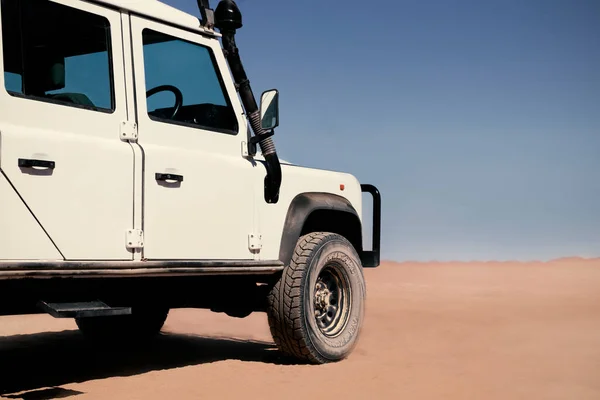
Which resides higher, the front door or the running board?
the front door

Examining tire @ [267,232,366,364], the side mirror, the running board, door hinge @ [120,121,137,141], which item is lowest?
tire @ [267,232,366,364]

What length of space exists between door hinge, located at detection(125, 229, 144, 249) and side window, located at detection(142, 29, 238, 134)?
77 cm

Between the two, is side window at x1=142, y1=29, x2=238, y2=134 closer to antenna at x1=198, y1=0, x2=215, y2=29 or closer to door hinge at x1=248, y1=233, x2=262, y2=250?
antenna at x1=198, y1=0, x2=215, y2=29

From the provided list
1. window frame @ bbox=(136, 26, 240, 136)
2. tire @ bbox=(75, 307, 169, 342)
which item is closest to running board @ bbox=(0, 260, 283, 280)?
window frame @ bbox=(136, 26, 240, 136)

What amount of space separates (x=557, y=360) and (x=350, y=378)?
2.13 meters

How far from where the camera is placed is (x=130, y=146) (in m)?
5.06

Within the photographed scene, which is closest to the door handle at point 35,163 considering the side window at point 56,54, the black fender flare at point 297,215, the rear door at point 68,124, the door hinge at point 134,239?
the rear door at point 68,124

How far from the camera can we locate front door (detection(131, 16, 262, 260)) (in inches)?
205

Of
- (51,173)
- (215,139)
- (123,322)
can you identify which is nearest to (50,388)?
(51,173)

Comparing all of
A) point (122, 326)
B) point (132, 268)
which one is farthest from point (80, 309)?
point (122, 326)

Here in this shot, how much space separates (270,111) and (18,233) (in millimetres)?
2242

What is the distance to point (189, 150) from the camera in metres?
5.50

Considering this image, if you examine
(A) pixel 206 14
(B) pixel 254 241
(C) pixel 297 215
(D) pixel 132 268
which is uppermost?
(A) pixel 206 14

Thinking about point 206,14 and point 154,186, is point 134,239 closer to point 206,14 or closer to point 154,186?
point 154,186
